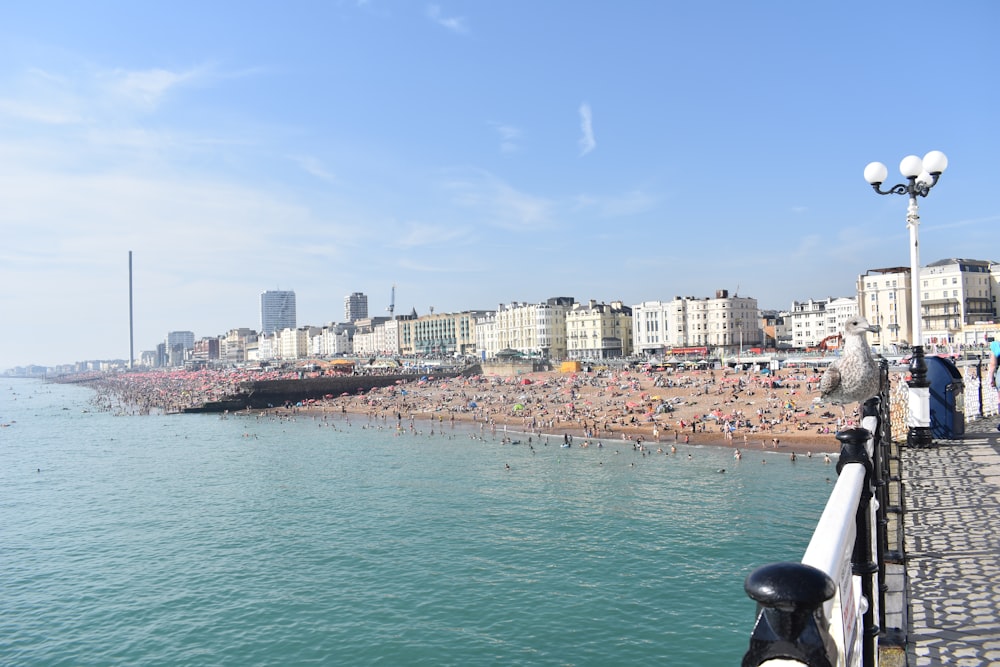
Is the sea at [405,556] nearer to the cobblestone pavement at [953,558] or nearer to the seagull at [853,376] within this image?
the cobblestone pavement at [953,558]

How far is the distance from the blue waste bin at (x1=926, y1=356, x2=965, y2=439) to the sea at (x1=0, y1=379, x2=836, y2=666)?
6.53 metres

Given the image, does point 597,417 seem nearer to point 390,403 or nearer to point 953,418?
point 390,403

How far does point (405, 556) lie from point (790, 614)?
22.8 m

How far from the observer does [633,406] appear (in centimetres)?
5762

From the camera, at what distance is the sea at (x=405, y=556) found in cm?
1683

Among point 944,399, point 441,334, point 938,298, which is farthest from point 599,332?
point 944,399

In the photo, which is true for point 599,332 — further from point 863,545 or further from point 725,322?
point 863,545

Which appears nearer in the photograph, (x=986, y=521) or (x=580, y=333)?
(x=986, y=521)

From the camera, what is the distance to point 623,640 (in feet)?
53.0


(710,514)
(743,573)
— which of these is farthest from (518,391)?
(743,573)

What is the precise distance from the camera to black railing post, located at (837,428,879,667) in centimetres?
349

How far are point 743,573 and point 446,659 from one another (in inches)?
364

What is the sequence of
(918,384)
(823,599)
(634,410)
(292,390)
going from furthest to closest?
(292,390)
(634,410)
(918,384)
(823,599)

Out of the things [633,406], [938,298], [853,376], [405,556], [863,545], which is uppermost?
[938,298]
